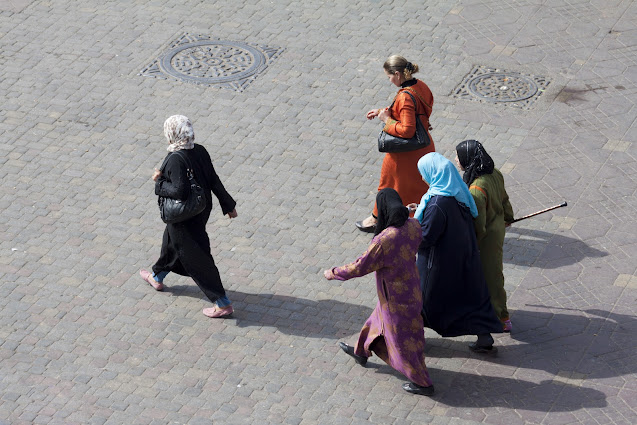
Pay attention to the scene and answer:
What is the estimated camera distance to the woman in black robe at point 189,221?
8.09 metres

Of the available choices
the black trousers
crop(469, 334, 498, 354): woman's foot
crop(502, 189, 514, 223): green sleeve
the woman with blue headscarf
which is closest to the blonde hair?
the woman with blue headscarf

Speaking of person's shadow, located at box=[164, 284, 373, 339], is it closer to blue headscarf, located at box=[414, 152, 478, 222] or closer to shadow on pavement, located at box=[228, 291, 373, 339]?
shadow on pavement, located at box=[228, 291, 373, 339]

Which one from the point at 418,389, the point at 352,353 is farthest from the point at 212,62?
the point at 418,389

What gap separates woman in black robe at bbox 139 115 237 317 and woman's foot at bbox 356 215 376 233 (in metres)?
1.62

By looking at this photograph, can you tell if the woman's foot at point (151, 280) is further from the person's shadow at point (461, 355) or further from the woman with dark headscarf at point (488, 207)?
the woman with dark headscarf at point (488, 207)

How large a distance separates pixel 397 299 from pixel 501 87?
544 centimetres

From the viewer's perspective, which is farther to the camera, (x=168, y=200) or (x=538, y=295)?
(x=538, y=295)

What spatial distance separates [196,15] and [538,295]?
694 cm

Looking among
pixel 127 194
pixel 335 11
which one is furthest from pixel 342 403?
pixel 335 11

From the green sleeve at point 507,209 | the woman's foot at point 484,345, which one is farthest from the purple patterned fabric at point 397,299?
the green sleeve at point 507,209

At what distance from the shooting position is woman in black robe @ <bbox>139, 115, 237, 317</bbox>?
8.09 m

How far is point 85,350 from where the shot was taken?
8.16m

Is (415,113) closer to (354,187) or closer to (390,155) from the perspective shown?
(390,155)

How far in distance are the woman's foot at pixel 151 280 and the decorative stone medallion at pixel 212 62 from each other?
3.71m
